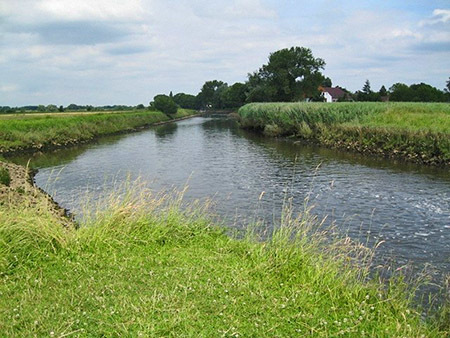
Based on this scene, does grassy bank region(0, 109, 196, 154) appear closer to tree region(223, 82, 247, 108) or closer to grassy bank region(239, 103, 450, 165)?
grassy bank region(239, 103, 450, 165)

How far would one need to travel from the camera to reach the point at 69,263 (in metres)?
6.43

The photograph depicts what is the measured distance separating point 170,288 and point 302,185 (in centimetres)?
1172

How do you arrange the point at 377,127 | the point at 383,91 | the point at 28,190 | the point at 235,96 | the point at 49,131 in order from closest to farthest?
the point at 28,190 → the point at 377,127 → the point at 49,131 → the point at 383,91 → the point at 235,96

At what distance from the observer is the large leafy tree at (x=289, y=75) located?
7600 centimetres

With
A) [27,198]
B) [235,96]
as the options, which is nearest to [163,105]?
[235,96]

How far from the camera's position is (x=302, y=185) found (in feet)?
54.3

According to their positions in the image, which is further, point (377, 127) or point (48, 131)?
point (48, 131)

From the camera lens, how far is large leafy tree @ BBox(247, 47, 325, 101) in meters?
76.0

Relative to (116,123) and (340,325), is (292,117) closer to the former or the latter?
(116,123)

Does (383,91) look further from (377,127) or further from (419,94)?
(377,127)

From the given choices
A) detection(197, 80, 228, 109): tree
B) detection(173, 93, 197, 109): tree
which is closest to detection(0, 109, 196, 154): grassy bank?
detection(197, 80, 228, 109): tree

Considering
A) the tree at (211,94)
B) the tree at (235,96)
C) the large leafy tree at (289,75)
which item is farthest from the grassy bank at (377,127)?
the tree at (211,94)

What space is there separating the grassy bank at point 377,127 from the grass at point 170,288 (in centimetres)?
1669

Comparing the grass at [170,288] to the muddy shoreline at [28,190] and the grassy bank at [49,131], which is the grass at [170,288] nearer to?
the muddy shoreline at [28,190]
